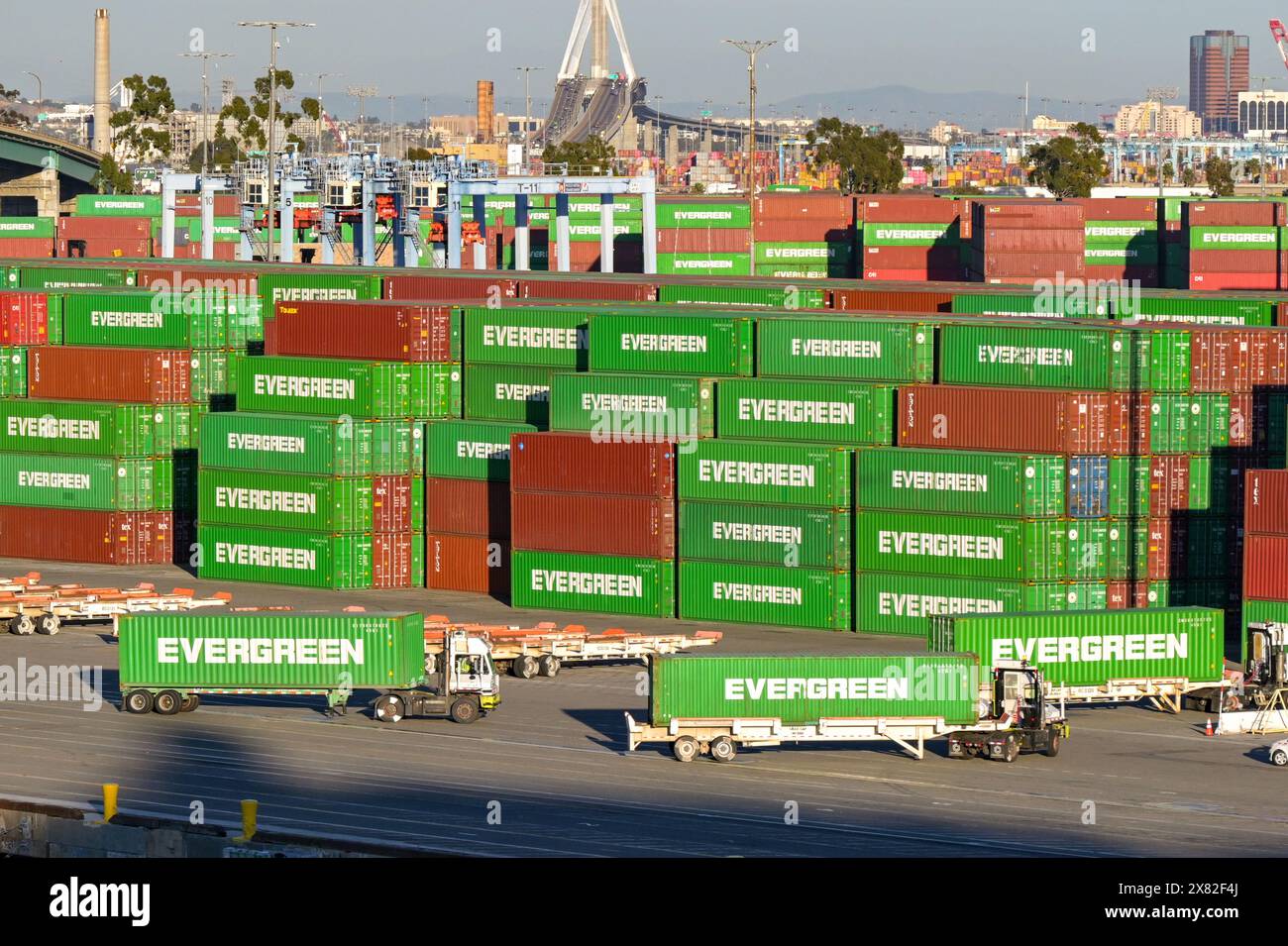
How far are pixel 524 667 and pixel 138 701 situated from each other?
33.1ft

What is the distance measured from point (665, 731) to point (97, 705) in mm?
14743

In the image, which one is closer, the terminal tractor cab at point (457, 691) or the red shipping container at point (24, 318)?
the terminal tractor cab at point (457, 691)

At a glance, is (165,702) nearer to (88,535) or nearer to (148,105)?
(88,535)

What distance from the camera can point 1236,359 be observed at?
5934cm

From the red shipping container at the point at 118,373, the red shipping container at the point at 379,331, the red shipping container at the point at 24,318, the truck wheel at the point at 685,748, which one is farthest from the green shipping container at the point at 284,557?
the truck wheel at the point at 685,748

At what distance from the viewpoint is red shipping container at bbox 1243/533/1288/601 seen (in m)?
54.1

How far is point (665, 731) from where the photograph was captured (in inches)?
1828

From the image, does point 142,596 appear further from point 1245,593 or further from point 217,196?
point 217,196

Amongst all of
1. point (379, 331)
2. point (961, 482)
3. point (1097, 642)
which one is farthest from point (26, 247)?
point (1097, 642)

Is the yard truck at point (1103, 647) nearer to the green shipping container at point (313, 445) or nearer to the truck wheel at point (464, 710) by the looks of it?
the truck wheel at point (464, 710)

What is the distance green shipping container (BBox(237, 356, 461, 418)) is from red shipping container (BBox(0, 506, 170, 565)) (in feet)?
21.0

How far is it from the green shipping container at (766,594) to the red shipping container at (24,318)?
95.1 feet

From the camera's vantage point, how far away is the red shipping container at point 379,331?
6869 cm

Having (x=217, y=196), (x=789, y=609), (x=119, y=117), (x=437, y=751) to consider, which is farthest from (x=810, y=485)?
Result: (x=119, y=117)
